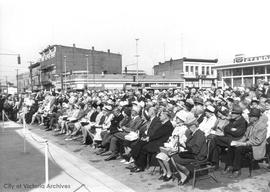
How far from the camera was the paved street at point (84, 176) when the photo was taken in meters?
6.16

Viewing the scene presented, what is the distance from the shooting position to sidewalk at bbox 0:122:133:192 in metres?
6.19

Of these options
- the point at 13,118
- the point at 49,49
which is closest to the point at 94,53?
the point at 49,49

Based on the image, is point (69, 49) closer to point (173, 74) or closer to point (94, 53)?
point (94, 53)

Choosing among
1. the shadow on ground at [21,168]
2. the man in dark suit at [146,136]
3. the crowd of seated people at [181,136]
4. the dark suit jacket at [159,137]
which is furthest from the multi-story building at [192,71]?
the dark suit jacket at [159,137]

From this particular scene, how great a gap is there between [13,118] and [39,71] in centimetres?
6055

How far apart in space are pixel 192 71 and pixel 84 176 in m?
59.4

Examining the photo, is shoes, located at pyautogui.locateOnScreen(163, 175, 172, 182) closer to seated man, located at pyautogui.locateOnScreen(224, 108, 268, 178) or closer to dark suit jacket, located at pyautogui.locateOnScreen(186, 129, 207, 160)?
dark suit jacket, located at pyautogui.locateOnScreen(186, 129, 207, 160)

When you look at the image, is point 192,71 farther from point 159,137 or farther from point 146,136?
point 159,137

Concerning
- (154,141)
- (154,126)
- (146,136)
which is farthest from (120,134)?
(154,141)

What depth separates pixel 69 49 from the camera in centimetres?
6750

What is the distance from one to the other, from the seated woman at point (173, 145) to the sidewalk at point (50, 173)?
0.88 meters

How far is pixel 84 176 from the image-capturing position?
6977 millimetres

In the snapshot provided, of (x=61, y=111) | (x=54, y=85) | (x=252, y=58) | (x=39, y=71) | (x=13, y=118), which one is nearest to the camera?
(x=61, y=111)

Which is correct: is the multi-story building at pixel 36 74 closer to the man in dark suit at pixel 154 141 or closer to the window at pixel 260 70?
the window at pixel 260 70
